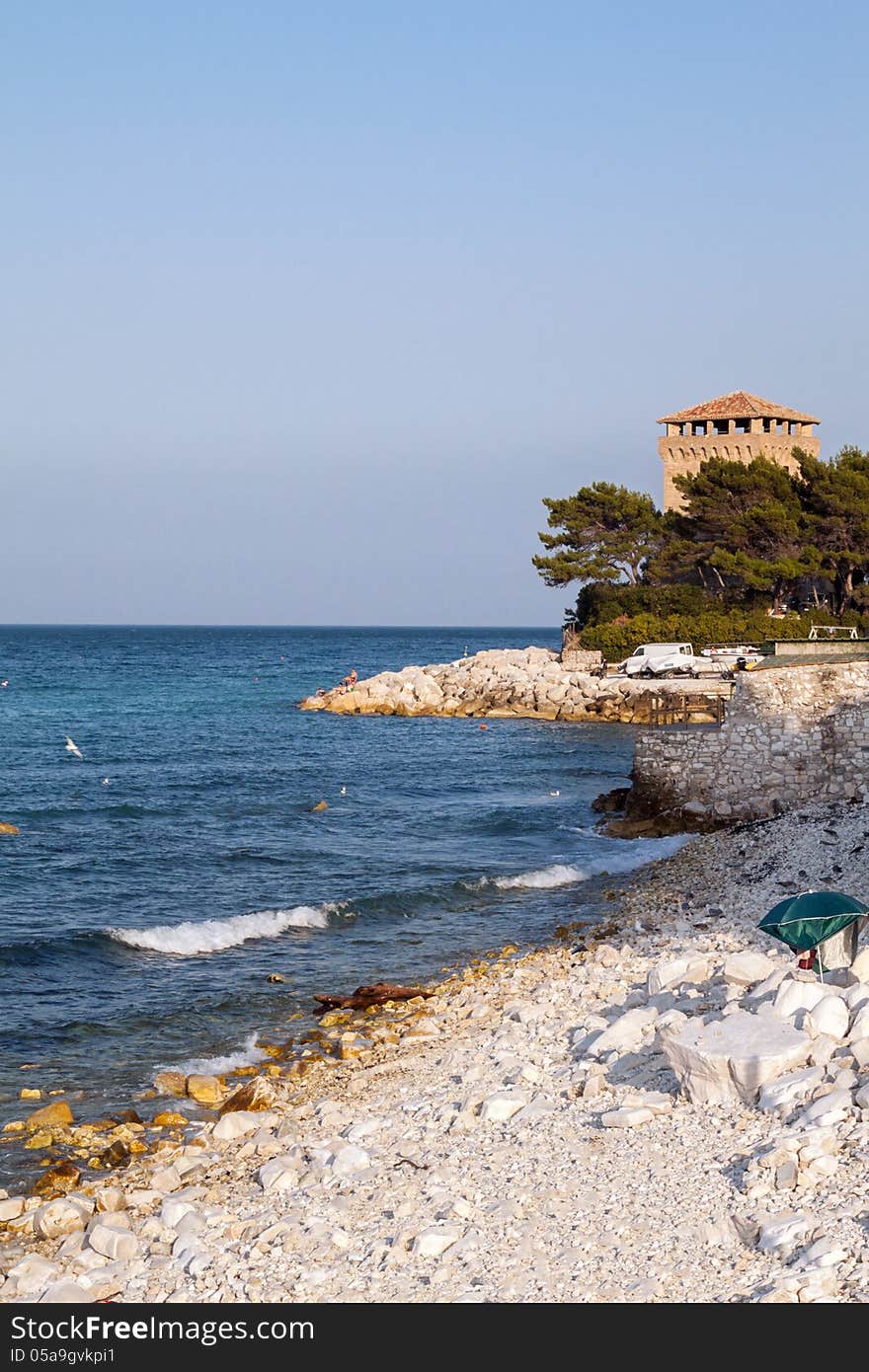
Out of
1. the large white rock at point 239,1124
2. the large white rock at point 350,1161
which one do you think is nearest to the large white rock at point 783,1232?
the large white rock at point 350,1161

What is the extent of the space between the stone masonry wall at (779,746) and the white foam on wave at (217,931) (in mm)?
8909

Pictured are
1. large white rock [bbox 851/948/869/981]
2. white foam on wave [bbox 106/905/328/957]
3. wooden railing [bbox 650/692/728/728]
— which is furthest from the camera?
wooden railing [bbox 650/692/728/728]

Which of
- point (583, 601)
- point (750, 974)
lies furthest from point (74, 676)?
point (750, 974)

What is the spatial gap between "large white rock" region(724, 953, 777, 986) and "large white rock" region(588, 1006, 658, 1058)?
0.98 meters

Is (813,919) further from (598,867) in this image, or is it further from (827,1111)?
(598,867)

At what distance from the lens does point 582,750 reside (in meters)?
41.0

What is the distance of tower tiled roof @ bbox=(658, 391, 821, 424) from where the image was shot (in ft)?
223

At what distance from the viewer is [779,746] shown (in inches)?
990

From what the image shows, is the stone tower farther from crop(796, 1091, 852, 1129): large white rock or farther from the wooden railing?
crop(796, 1091, 852, 1129): large white rock

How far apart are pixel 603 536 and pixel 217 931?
5120 cm

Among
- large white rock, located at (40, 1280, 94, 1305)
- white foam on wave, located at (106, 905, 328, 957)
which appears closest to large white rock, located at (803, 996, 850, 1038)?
large white rock, located at (40, 1280, 94, 1305)

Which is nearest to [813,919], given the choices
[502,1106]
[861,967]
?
[861,967]
